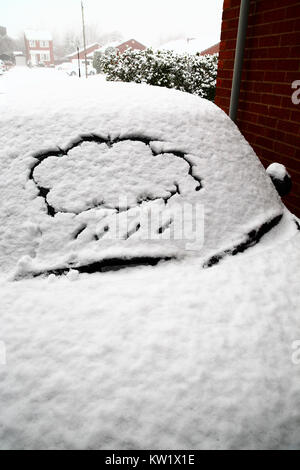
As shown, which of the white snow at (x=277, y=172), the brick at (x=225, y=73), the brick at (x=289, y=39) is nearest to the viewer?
the white snow at (x=277, y=172)

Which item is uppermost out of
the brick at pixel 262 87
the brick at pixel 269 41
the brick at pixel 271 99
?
the brick at pixel 269 41

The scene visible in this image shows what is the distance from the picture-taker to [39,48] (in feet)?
206

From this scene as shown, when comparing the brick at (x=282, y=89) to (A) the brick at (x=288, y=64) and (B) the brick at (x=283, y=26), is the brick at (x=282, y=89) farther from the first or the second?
(B) the brick at (x=283, y=26)

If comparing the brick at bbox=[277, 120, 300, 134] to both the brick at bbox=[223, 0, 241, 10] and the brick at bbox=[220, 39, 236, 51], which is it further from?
the brick at bbox=[223, 0, 241, 10]

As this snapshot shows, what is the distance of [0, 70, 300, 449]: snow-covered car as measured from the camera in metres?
0.80

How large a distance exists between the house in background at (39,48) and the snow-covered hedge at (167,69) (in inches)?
2474

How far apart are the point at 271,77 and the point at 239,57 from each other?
1.59 ft

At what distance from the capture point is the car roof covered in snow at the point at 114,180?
48.3 inches

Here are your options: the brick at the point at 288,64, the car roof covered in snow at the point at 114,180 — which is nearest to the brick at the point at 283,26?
the brick at the point at 288,64

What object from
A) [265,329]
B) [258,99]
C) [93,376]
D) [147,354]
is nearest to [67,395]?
[93,376]

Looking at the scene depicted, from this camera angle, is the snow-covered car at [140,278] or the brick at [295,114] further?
the brick at [295,114]

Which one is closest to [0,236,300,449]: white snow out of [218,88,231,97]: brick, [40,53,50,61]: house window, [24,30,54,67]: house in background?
[218,88,231,97]: brick

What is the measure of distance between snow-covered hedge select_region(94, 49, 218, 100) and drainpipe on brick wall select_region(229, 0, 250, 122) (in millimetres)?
5086

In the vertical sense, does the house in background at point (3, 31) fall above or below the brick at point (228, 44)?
above
